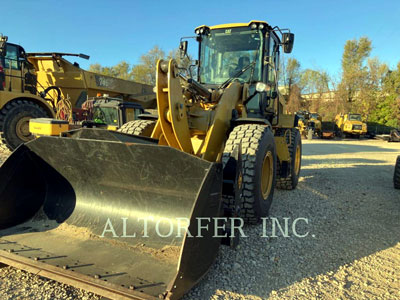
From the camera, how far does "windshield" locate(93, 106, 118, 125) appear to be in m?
11.6

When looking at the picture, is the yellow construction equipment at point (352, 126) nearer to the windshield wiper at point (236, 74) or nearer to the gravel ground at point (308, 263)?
the gravel ground at point (308, 263)

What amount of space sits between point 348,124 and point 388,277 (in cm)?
2808

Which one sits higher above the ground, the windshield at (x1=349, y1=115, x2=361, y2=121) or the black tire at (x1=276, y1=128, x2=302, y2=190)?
the windshield at (x1=349, y1=115, x2=361, y2=121)

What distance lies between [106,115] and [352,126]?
24.0 m

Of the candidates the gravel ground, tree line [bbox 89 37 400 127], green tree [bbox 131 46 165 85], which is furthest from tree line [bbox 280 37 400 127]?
the gravel ground

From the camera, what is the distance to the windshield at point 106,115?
11.6 metres

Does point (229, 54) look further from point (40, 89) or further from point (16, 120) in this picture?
point (40, 89)

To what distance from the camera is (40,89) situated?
13219 millimetres

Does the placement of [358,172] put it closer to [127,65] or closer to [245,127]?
[245,127]

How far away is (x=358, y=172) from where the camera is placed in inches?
339

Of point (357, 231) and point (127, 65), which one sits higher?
point (127, 65)

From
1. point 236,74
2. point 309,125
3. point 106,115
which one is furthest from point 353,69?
point 236,74

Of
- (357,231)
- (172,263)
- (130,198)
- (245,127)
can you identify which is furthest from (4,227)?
(357,231)

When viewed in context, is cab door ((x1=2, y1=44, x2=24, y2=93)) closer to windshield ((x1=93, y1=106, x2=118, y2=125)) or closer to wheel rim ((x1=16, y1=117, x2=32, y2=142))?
wheel rim ((x1=16, y1=117, x2=32, y2=142))
